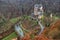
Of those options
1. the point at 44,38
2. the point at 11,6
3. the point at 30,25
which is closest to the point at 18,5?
the point at 11,6

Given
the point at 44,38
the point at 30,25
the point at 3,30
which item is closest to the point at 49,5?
the point at 30,25

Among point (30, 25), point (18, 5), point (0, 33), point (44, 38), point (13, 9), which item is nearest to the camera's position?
point (44, 38)

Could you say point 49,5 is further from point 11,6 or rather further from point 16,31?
point 16,31

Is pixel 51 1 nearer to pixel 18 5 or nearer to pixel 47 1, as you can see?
pixel 47 1

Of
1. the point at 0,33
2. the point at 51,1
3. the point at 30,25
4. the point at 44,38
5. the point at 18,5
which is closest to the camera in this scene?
the point at 44,38

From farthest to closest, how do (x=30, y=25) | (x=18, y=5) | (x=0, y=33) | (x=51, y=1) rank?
(x=51, y=1), (x=18, y=5), (x=30, y=25), (x=0, y=33)

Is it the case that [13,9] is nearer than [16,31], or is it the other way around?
[16,31]

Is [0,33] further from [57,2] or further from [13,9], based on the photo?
[57,2]

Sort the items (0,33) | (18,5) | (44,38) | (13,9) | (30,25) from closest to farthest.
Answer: (44,38) → (0,33) → (30,25) → (13,9) → (18,5)

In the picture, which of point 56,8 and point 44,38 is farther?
point 56,8
